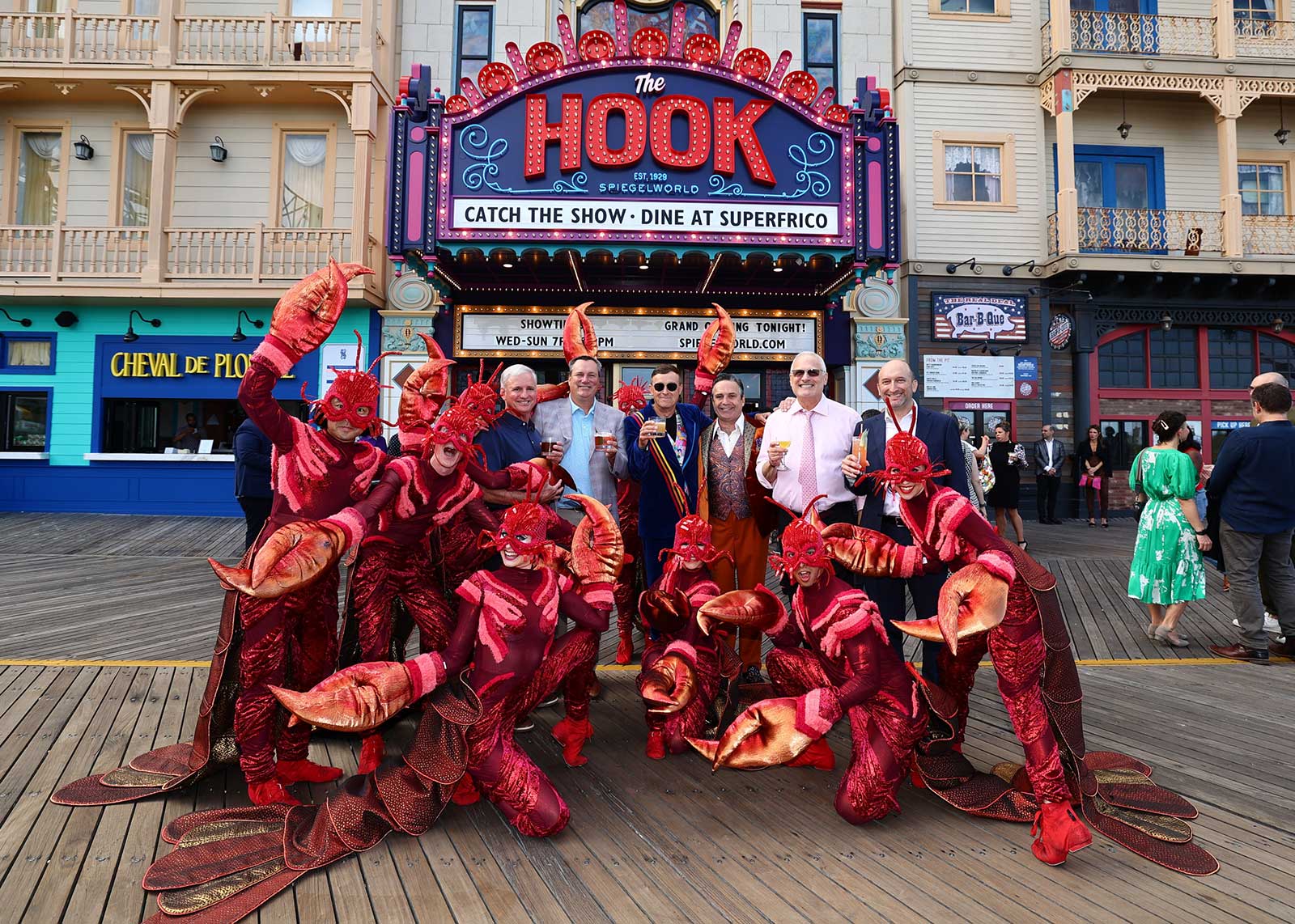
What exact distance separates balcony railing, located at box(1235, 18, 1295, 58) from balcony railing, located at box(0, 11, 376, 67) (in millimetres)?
15528

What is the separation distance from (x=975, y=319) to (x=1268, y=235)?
5742 mm

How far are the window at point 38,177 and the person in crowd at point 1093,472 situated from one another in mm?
18423

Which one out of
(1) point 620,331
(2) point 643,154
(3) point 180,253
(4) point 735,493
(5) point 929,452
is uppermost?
(2) point 643,154

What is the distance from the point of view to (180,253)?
11.2 meters

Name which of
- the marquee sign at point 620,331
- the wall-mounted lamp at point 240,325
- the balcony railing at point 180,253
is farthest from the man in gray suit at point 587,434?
the wall-mounted lamp at point 240,325

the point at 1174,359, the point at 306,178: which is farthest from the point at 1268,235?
the point at 306,178

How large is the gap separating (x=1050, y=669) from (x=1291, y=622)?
366cm

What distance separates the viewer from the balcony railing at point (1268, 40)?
1242 centimetres

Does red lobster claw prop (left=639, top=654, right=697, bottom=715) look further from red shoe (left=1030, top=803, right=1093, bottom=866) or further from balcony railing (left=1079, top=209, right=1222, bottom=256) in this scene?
balcony railing (left=1079, top=209, right=1222, bottom=256)

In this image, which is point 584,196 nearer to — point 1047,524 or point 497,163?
point 497,163

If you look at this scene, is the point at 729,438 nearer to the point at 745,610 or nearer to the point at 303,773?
the point at 745,610

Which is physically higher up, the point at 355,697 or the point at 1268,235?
the point at 1268,235

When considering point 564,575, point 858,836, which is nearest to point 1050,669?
point 858,836

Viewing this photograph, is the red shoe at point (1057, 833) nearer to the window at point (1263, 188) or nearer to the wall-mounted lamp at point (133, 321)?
the wall-mounted lamp at point (133, 321)
